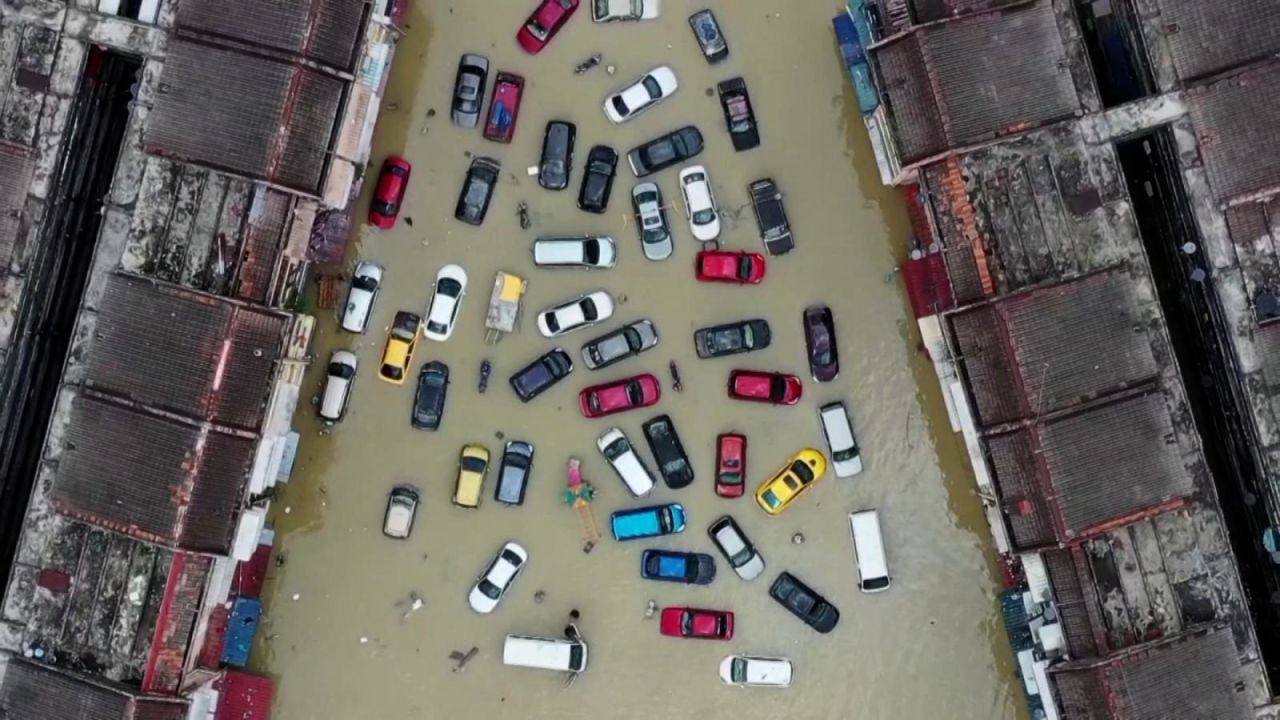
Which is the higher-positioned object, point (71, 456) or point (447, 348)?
point (447, 348)

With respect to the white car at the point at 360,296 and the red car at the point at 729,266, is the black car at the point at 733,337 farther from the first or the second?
the white car at the point at 360,296

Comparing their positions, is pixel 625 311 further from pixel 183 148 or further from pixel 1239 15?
pixel 1239 15

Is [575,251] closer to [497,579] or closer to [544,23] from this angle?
[544,23]

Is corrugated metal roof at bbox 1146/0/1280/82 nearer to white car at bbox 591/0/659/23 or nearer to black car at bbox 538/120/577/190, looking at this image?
white car at bbox 591/0/659/23

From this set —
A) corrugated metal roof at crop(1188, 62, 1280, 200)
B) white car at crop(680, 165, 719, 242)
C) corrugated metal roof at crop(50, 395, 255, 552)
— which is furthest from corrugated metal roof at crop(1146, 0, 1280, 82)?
Result: corrugated metal roof at crop(50, 395, 255, 552)

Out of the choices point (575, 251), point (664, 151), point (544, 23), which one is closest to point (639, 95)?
point (664, 151)

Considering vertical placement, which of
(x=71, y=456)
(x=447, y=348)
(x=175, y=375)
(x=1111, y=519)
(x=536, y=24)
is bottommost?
(x=1111, y=519)

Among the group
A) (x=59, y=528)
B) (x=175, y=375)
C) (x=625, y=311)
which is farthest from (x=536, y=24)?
(x=59, y=528)
